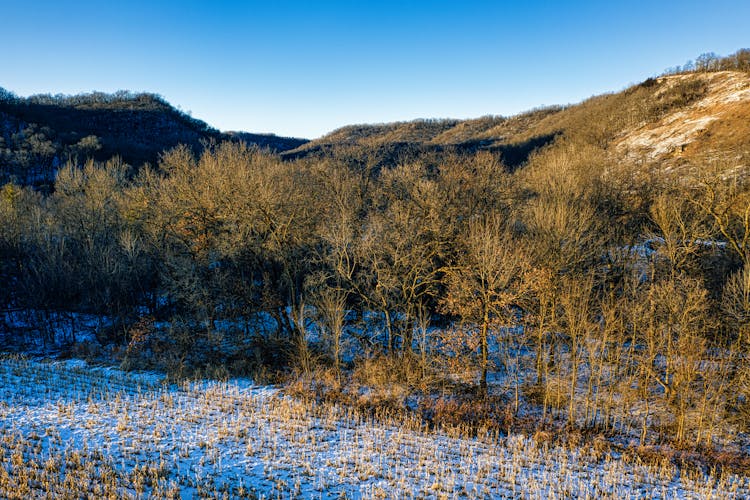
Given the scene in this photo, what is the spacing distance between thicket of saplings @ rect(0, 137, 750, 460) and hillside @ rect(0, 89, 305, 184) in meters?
25.7

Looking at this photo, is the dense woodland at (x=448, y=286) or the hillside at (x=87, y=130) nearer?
the dense woodland at (x=448, y=286)

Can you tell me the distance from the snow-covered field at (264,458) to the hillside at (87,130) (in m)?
42.2

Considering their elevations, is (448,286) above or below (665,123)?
below

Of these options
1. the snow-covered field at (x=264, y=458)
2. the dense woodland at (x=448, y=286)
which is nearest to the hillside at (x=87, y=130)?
the dense woodland at (x=448, y=286)

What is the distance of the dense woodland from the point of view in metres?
18.5

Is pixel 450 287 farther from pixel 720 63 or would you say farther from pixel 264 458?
pixel 720 63

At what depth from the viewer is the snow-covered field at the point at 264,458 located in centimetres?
1105

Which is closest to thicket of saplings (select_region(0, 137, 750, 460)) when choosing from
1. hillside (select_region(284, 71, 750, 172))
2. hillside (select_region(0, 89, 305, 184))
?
hillside (select_region(0, 89, 305, 184))

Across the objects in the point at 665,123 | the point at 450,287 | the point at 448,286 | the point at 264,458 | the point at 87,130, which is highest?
the point at 87,130

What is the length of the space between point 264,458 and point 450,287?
12.7 metres

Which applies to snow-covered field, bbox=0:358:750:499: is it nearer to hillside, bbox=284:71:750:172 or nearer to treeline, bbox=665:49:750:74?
hillside, bbox=284:71:750:172

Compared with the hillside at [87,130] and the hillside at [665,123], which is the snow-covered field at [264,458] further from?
the hillside at [665,123]

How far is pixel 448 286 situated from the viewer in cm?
2261

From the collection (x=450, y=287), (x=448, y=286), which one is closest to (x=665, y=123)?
(x=448, y=286)
